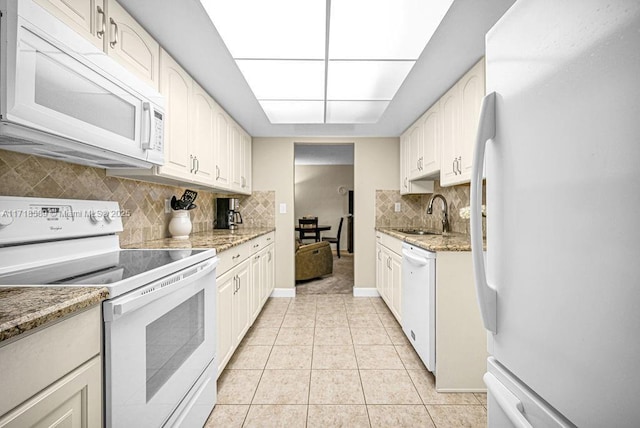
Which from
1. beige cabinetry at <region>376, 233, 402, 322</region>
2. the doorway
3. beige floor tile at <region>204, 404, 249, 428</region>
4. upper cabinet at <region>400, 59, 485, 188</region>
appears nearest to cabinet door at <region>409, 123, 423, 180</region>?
upper cabinet at <region>400, 59, 485, 188</region>

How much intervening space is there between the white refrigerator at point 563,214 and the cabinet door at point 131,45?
60.2 inches

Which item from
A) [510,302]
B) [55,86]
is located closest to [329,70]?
[55,86]

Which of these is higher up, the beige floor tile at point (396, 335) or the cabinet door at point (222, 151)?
the cabinet door at point (222, 151)

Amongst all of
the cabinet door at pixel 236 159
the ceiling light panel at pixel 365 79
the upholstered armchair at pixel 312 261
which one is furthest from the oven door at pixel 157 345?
the upholstered armchair at pixel 312 261

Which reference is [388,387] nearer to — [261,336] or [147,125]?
[261,336]

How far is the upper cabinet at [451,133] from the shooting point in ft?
6.82

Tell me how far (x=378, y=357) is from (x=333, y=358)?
1.11 ft

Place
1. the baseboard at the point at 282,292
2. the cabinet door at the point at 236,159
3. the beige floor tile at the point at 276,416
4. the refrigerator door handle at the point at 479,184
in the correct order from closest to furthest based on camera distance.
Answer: the refrigerator door handle at the point at 479,184
the beige floor tile at the point at 276,416
the cabinet door at the point at 236,159
the baseboard at the point at 282,292

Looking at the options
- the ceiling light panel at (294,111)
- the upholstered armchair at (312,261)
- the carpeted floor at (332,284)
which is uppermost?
the ceiling light panel at (294,111)

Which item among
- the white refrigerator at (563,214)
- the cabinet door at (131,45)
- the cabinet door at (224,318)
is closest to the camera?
the white refrigerator at (563,214)

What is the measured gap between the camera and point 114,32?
138cm

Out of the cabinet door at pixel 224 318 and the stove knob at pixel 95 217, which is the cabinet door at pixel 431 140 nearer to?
the cabinet door at pixel 224 318

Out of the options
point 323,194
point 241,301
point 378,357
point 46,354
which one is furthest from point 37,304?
point 323,194

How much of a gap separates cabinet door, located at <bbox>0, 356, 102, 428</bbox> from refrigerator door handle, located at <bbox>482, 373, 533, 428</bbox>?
3.40ft
